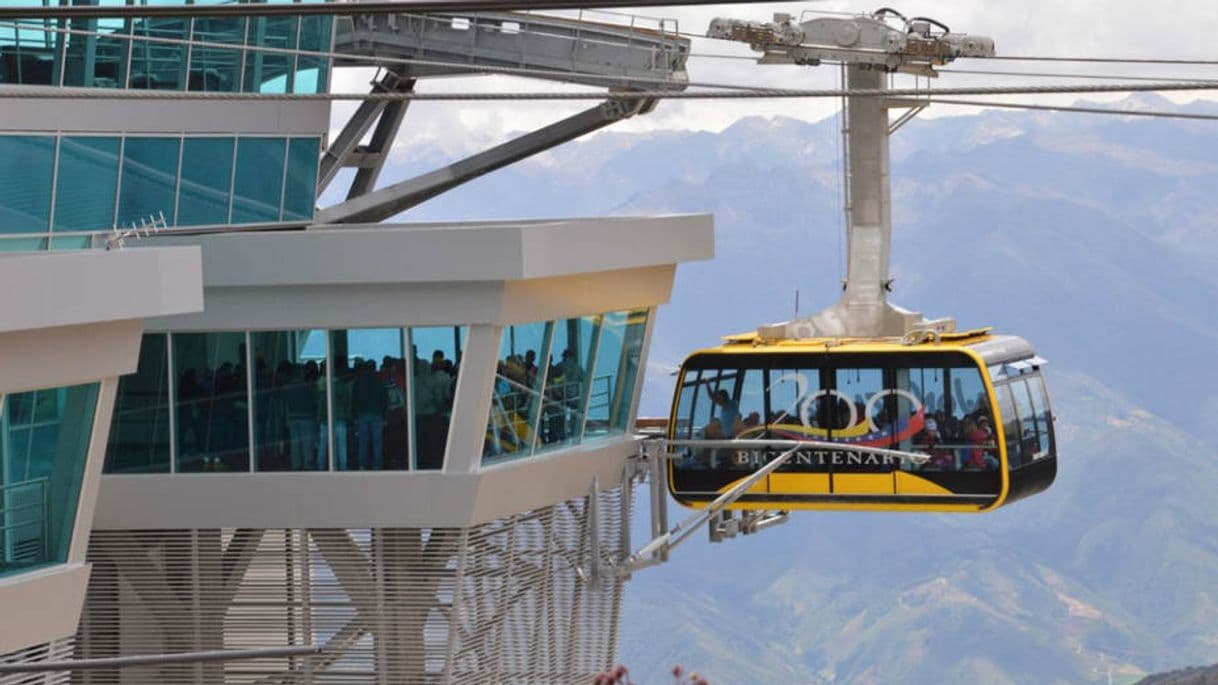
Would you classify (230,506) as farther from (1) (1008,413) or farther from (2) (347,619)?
(1) (1008,413)

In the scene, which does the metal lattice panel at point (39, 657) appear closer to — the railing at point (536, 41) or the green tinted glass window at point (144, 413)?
the green tinted glass window at point (144, 413)

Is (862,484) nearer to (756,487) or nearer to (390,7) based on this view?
(756,487)

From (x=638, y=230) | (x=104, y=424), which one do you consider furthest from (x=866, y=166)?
Answer: (x=104, y=424)

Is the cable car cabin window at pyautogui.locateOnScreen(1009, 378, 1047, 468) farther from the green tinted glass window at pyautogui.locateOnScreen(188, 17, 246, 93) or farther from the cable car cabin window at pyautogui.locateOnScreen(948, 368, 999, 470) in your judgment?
the green tinted glass window at pyautogui.locateOnScreen(188, 17, 246, 93)

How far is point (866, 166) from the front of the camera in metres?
37.5

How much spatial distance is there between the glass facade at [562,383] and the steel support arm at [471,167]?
12.5 m

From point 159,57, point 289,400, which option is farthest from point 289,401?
point 159,57

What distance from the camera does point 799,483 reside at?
1312 inches

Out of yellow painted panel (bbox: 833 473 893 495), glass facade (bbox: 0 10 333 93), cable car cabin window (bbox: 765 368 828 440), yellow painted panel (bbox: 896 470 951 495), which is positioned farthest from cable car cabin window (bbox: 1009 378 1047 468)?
glass facade (bbox: 0 10 333 93)

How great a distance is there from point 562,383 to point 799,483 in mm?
3837

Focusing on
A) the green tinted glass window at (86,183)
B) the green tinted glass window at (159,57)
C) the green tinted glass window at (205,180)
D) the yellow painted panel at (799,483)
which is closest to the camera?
the green tinted glass window at (86,183)

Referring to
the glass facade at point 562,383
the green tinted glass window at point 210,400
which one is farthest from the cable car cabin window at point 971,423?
the green tinted glass window at point 210,400

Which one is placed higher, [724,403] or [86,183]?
[86,183]

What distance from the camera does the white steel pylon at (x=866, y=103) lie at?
121ft
